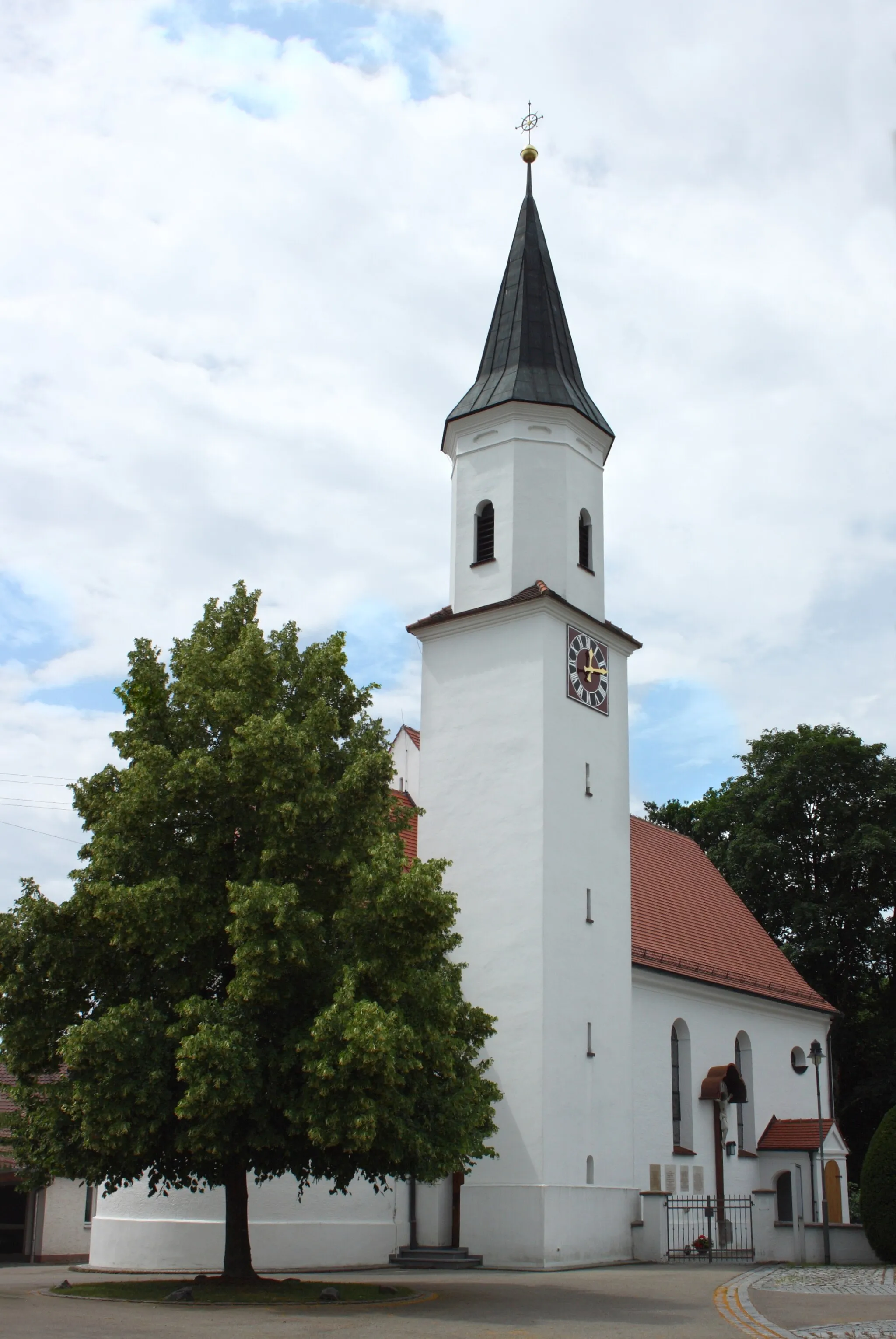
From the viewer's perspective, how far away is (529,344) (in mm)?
28094

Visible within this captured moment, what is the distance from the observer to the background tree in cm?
3959

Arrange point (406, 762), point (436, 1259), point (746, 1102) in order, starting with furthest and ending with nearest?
point (406, 762), point (746, 1102), point (436, 1259)

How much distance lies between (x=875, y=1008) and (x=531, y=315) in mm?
25787

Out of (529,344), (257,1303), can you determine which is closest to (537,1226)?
(257,1303)

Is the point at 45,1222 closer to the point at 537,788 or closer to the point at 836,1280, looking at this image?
the point at 537,788

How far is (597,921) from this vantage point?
80.4 feet

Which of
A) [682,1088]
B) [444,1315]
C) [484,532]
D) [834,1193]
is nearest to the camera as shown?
[444,1315]

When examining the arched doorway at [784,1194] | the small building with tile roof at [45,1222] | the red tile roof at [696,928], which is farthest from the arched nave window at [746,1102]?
the small building with tile roof at [45,1222]

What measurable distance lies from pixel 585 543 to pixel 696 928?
10.9 meters

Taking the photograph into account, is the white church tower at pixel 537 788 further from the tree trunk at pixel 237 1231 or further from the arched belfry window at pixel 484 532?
the tree trunk at pixel 237 1231

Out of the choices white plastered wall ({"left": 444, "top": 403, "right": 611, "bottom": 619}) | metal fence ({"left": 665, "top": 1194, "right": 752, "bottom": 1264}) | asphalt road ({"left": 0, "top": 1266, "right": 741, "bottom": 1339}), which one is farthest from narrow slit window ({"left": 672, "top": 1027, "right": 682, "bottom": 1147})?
white plastered wall ({"left": 444, "top": 403, "right": 611, "bottom": 619})

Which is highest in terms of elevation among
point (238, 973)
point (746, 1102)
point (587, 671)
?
point (587, 671)

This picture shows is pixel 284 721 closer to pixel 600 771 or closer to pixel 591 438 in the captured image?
pixel 600 771

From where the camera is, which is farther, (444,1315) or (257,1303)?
(257,1303)
